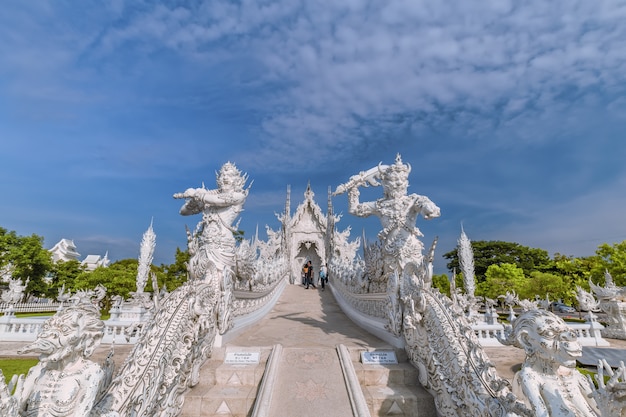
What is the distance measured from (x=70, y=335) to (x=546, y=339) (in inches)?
140

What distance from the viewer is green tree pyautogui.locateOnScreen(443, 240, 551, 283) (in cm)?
3594

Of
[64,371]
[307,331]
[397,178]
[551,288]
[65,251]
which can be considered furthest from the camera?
[65,251]

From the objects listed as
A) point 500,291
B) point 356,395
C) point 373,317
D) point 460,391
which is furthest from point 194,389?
point 500,291

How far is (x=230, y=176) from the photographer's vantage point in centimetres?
564

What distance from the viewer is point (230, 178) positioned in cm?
561

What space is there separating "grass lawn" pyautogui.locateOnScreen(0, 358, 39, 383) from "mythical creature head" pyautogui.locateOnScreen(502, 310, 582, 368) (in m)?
7.62

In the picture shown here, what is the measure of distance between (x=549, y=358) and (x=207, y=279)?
4.30 meters

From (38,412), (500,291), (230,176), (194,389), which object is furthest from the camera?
(500,291)

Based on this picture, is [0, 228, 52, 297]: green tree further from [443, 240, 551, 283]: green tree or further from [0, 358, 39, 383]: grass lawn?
[443, 240, 551, 283]: green tree

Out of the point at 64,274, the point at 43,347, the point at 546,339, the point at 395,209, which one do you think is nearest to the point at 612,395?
the point at 546,339

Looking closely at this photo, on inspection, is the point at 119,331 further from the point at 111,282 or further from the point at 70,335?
the point at 111,282

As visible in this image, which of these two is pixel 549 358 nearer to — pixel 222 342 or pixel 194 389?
pixel 194 389

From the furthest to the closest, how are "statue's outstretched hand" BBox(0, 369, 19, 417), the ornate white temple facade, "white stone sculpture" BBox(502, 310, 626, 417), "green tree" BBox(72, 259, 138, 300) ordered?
the ornate white temple facade, "green tree" BBox(72, 259, 138, 300), "white stone sculpture" BBox(502, 310, 626, 417), "statue's outstretched hand" BBox(0, 369, 19, 417)

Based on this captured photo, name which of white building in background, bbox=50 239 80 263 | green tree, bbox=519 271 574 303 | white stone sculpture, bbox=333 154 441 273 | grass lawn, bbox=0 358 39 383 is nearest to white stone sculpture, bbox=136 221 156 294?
grass lawn, bbox=0 358 39 383
